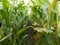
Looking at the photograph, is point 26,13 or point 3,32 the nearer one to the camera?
point 3,32

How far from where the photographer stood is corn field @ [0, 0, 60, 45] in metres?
0.84

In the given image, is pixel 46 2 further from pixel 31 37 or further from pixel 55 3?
pixel 31 37

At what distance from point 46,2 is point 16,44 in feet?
0.88

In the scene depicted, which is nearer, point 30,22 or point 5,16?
point 5,16

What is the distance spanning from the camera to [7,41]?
33.6 inches

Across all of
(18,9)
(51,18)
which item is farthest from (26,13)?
(51,18)

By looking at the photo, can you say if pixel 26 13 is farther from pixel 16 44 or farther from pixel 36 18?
pixel 16 44

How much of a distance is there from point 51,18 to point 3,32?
262 millimetres

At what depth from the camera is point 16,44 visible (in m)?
0.87

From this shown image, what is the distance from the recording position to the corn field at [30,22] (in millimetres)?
842

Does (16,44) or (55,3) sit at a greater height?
(55,3)

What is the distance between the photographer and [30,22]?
3.18 ft

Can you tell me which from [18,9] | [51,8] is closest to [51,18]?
[51,8]

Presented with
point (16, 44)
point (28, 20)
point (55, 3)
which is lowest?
point (16, 44)
